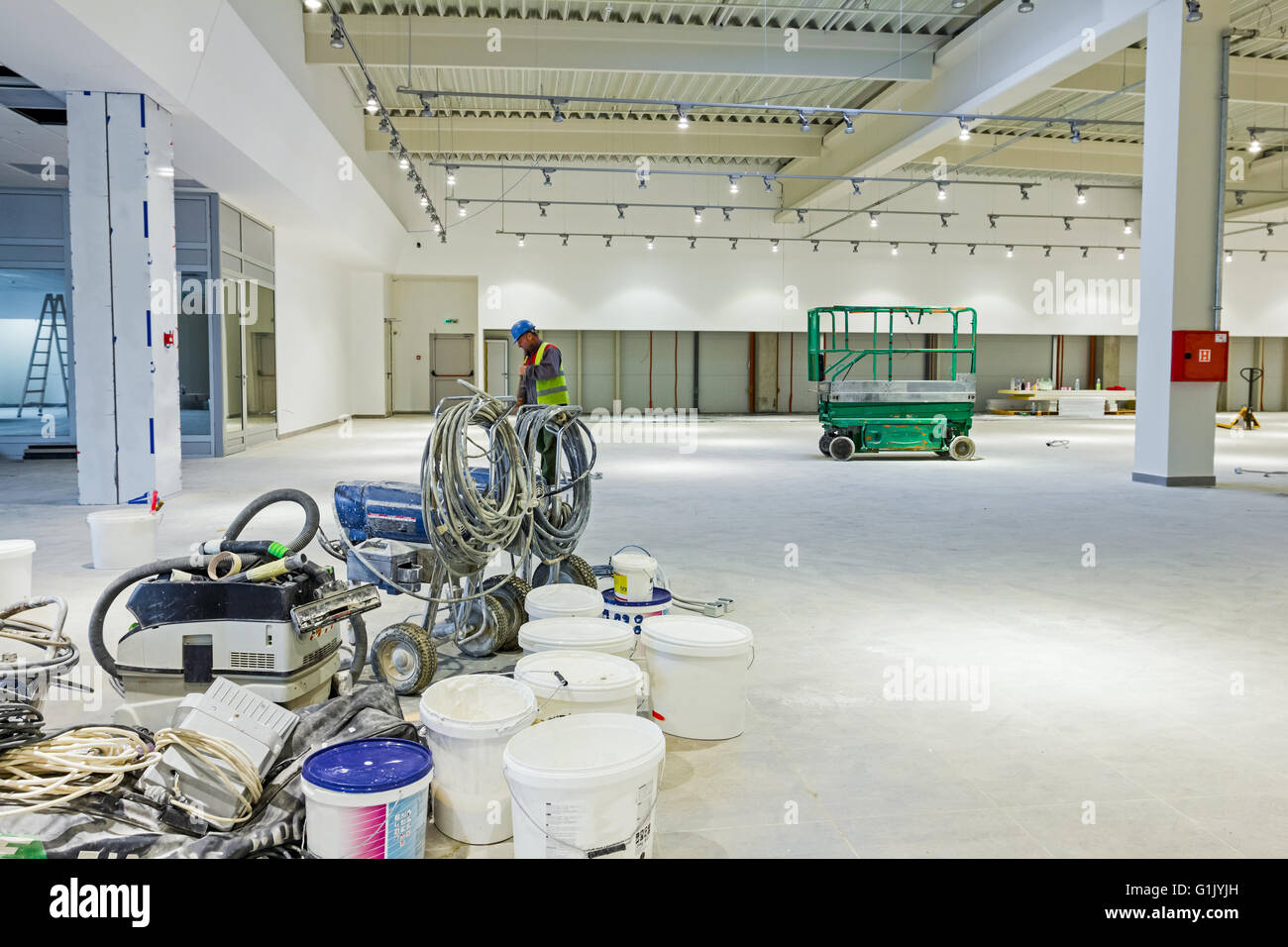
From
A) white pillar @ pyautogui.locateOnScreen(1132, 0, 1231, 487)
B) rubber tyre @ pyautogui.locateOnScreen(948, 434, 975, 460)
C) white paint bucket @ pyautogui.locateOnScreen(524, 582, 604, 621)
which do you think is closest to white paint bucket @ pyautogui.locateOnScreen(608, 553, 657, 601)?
white paint bucket @ pyautogui.locateOnScreen(524, 582, 604, 621)

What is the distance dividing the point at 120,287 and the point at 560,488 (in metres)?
5.76

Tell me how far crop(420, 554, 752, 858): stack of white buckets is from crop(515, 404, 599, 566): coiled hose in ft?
1.86

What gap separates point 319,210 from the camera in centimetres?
1332

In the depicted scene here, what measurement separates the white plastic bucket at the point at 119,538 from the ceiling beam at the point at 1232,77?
12298mm

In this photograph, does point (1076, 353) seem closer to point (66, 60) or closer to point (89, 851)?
point (66, 60)

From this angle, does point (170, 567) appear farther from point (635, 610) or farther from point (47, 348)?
point (47, 348)

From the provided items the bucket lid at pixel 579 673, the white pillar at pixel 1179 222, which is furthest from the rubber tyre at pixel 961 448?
the bucket lid at pixel 579 673

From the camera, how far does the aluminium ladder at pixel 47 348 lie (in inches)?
535

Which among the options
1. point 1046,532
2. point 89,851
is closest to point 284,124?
point 1046,532

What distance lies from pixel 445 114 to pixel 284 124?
6770 mm

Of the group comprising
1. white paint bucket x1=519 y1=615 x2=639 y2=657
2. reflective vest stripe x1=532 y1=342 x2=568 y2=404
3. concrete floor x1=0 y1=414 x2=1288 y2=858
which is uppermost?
reflective vest stripe x1=532 y1=342 x2=568 y2=404

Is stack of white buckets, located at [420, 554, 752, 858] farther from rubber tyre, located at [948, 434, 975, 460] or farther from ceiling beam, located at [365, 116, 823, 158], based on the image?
ceiling beam, located at [365, 116, 823, 158]

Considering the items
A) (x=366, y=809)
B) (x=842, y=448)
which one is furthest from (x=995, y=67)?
(x=366, y=809)

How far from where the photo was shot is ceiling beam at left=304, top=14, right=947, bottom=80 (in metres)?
11.8
